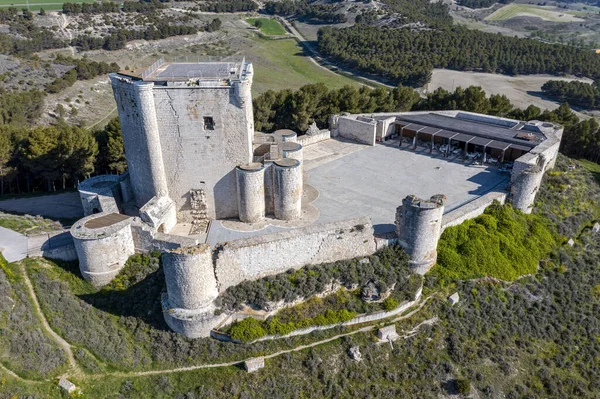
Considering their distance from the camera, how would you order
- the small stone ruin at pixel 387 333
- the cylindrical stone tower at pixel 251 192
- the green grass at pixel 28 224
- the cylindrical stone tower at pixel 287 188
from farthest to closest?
the green grass at pixel 28 224 → the cylindrical stone tower at pixel 287 188 → the cylindrical stone tower at pixel 251 192 → the small stone ruin at pixel 387 333

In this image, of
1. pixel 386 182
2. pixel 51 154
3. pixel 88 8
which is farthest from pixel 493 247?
pixel 88 8

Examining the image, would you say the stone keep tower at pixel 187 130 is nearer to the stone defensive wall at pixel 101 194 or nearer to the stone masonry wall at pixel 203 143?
the stone masonry wall at pixel 203 143

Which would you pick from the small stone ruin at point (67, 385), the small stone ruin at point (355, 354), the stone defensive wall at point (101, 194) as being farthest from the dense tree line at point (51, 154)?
the small stone ruin at point (355, 354)

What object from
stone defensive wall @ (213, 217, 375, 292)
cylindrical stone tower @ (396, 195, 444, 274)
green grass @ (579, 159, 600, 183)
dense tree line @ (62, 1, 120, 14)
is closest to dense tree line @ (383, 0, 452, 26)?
green grass @ (579, 159, 600, 183)

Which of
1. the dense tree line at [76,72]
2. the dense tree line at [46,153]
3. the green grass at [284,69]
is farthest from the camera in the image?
the green grass at [284,69]

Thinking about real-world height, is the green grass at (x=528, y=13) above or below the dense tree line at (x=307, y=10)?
below

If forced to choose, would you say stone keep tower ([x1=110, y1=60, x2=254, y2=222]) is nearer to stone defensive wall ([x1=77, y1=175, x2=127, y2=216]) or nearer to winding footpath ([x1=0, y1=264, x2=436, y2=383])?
stone defensive wall ([x1=77, y1=175, x2=127, y2=216])
